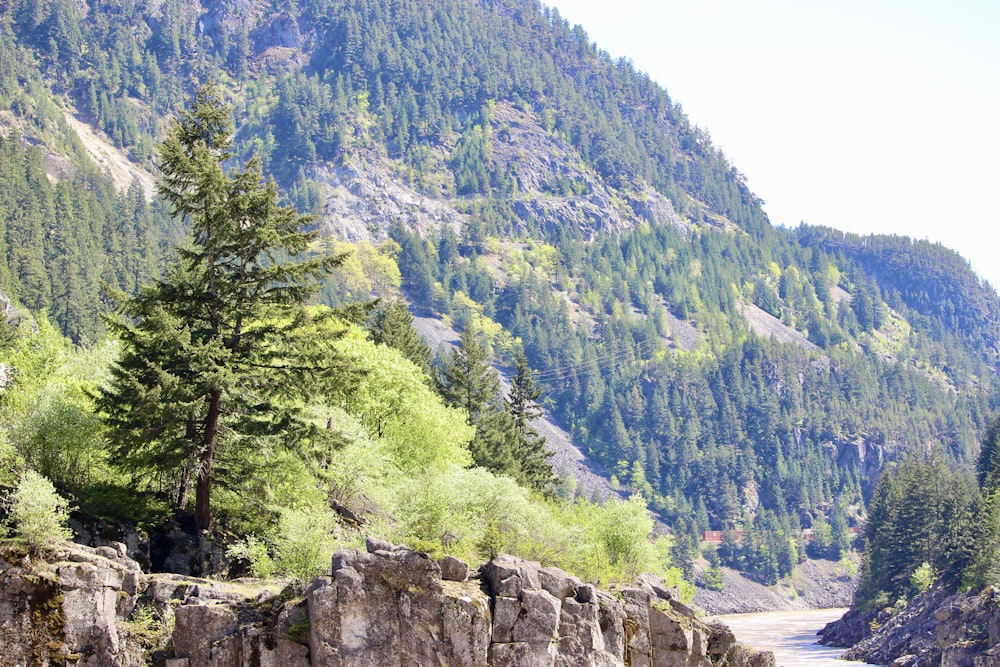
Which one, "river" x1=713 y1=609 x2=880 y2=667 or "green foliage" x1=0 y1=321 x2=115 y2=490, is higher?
"green foliage" x1=0 y1=321 x2=115 y2=490

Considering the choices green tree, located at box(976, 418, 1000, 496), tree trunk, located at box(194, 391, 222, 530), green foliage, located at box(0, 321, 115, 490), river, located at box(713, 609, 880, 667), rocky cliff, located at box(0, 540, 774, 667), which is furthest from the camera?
green tree, located at box(976, 418, 1000, 496)

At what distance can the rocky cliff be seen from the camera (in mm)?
33469

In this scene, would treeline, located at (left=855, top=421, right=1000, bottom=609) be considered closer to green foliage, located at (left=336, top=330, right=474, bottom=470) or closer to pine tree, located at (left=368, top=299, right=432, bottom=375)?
pine tree, located at (left=368, top=299, right=432, bottom=375)

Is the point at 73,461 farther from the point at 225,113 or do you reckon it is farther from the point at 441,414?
the point at 441,414

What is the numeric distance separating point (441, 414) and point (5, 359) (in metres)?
20.5

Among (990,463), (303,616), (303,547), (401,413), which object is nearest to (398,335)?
(401,413)

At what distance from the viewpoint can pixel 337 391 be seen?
42844 millimetres

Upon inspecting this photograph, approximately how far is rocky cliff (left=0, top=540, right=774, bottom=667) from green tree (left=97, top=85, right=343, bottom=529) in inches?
201

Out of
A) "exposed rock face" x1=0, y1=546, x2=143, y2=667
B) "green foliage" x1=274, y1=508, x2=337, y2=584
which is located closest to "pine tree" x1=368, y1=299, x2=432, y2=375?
"green foliage" x1=274, y1=508, x2=337, y2=584

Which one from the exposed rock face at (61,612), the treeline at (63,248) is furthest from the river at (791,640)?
the treeline at (63,248)

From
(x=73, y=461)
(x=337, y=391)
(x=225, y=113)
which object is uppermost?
(x=225, y=113)

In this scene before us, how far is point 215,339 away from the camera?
134ft

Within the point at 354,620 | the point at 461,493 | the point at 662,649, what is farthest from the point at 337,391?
the point at 662,649

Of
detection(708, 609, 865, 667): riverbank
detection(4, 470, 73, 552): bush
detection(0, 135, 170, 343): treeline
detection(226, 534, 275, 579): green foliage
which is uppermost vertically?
detection(0, 135, 170, 343): treeline
